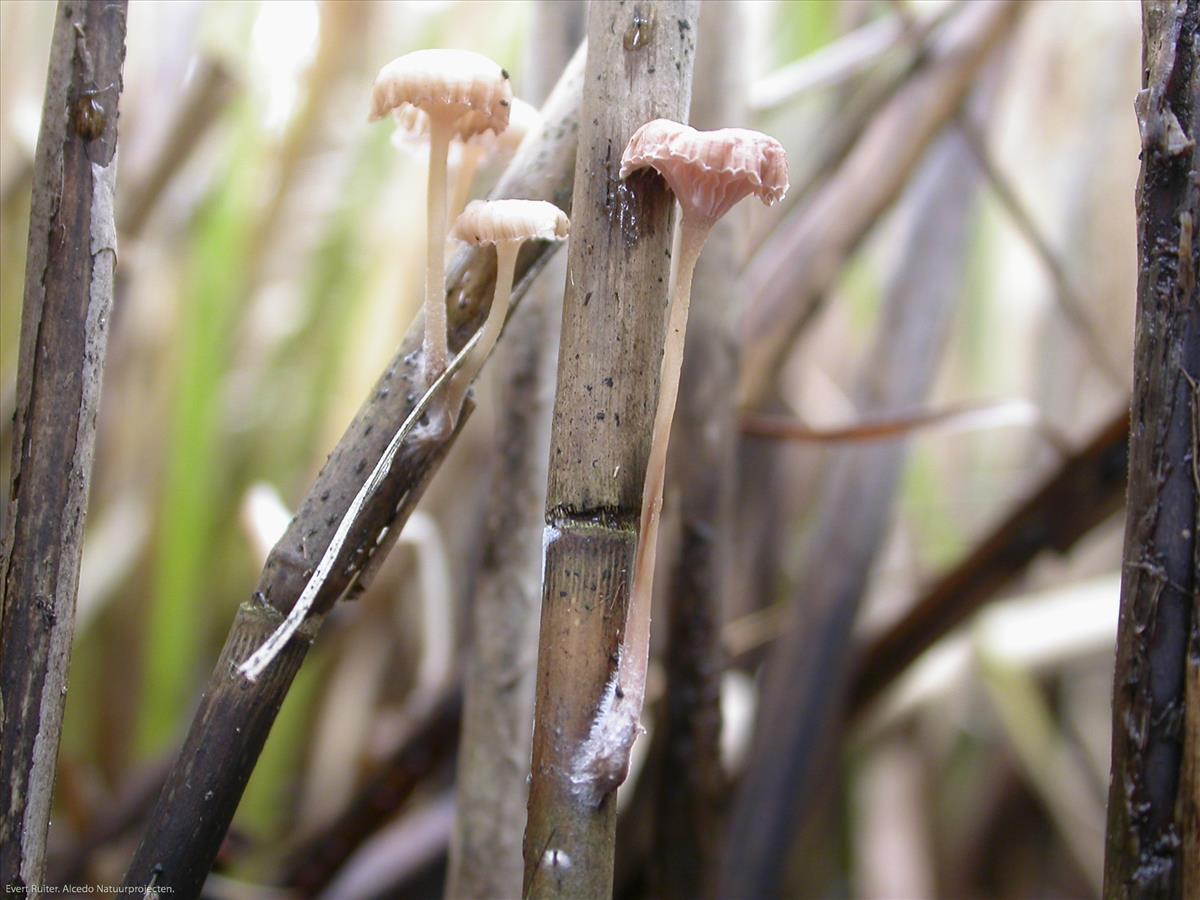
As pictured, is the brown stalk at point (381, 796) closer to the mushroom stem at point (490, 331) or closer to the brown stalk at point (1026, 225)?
the mushroom stem at point (490, 331)

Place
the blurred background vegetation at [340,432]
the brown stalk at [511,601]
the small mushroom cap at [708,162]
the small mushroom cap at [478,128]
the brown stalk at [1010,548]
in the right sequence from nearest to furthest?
the small mushroom cap at [708,162] → the small mushroom cap at [478,128] → the brown stalk at [511,601] → the brown stalk at [1010,548] → the blurred background vegetation at [340,432]

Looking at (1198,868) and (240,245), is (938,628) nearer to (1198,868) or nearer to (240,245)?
(1198,868)

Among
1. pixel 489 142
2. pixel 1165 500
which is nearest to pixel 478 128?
pixel 489 142

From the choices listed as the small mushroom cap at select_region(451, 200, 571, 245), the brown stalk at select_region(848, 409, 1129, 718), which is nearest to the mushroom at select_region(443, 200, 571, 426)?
the small mushroom cap at select_region(451, 200, 571, 245)

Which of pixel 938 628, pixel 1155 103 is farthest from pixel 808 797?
pixel 1155 103

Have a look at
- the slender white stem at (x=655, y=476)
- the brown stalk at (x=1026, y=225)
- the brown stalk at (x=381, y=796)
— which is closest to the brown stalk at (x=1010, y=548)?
the brown stalk at (x=1026, y=225)

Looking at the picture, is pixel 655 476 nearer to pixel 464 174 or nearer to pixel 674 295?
pixel 674 295
